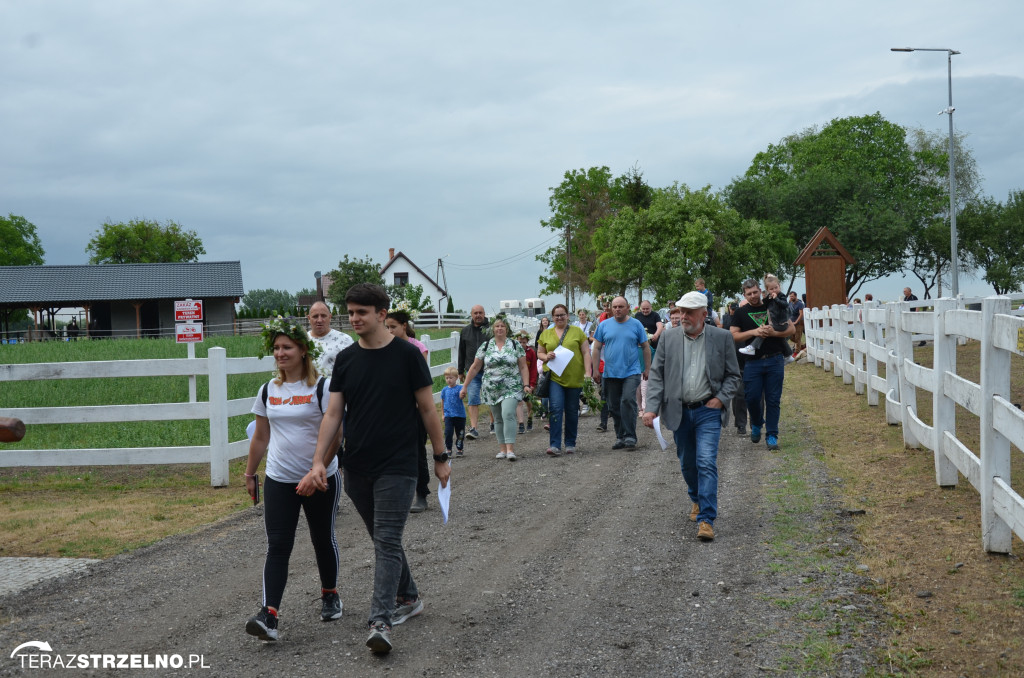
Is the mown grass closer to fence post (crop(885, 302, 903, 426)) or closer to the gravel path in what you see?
the gravel path

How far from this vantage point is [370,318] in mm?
4984

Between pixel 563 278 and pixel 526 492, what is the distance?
70682 millimetres

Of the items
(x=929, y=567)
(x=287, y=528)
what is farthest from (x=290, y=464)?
(x=929, y=567)

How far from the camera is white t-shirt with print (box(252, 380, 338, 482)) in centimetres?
516

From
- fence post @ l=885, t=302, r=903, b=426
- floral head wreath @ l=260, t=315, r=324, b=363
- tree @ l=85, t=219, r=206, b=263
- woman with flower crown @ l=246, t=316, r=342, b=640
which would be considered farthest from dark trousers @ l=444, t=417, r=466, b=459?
tree @ l=85, t=219, r=206, b=263

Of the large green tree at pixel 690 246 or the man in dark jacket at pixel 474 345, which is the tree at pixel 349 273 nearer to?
the large green tree at pixel 690 246

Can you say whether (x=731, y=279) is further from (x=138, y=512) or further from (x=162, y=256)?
(x=162, y=256)

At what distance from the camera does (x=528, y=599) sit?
5.64 m

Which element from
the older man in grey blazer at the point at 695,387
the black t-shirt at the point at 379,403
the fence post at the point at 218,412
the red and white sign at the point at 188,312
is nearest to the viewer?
the black t-shirt at the point at 379,403

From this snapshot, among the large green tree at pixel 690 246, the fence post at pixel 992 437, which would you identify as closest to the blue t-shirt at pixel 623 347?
the fence post at pixel 992 437

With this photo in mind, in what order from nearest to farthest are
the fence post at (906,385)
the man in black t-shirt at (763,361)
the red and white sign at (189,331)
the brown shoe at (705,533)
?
the brown shoe at (705,533), the fence post at (906,385), the man in black t-shirt at (763,361), the red and white sign at (189,331)

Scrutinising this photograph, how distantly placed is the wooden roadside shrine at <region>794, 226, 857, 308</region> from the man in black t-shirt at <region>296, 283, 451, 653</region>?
30.3 m

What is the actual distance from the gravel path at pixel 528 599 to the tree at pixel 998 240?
A: 191ft

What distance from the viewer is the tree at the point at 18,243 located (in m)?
105
